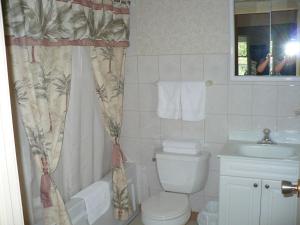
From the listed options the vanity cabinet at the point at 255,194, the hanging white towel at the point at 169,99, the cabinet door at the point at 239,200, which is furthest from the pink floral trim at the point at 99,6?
the cabinet door at the point at 239,200

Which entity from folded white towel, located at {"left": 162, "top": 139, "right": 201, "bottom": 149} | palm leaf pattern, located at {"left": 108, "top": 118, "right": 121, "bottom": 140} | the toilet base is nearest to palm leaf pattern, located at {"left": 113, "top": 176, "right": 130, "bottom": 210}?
the toilet base

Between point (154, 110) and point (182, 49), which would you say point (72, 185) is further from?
point (182, 49)

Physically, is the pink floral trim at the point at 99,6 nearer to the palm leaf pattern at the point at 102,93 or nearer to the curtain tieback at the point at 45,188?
the palm leaf pattern at the point at 102,93

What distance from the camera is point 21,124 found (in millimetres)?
1907

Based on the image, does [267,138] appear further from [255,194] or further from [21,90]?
[21,90]

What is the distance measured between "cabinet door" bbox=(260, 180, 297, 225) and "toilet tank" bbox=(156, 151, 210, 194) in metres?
0.56

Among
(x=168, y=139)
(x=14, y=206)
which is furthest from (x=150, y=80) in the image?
(x=14, y=206)

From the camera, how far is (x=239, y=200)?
7.52 feet

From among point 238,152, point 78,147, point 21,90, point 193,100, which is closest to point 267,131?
point 238,152

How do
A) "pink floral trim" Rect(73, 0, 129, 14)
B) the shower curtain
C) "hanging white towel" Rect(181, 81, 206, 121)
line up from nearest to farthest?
the shower curtain → "pink floral trim" Rect(73, 0, 129, 14) → "hanging white towel" Rect(181, 81, 206, 121)

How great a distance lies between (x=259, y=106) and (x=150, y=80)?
3.20 ft

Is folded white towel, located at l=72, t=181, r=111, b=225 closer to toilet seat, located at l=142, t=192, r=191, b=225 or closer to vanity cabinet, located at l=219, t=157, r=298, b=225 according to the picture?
toilet seat, located at l=142, t=192, r=191, b=225

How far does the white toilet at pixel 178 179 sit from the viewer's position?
2.42m

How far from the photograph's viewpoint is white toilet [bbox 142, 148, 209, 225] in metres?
2.42
